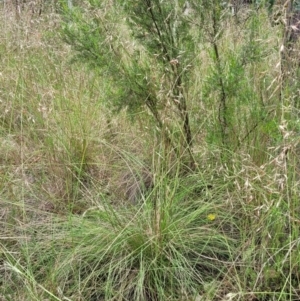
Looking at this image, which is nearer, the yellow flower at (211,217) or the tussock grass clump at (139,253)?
the tussock grass clump at (139,253)

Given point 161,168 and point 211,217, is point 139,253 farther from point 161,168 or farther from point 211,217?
point 161,168

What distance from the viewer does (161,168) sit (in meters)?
2.19

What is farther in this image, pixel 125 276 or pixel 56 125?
pixel 56 125

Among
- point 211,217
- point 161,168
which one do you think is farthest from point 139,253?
point 161,168

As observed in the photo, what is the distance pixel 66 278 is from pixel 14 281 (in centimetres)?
23

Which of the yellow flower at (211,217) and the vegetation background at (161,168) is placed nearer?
the vegetation background at (161,168)

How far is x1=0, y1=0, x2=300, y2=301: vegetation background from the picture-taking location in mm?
1715

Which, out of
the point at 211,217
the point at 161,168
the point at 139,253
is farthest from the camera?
the point at 161,168

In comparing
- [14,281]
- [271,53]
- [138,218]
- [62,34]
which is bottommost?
[14,281]

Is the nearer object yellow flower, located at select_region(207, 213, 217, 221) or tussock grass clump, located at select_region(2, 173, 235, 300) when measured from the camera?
tussock grass clump, located at select_region(2, 173, 235, 300)

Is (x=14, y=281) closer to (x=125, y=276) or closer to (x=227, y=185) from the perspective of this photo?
(x=125, y=276)

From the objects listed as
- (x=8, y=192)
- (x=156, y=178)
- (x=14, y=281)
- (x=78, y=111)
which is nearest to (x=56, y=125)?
(x=78, y=111)

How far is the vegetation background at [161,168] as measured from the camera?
1.71 m

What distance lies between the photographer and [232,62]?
2.10m
